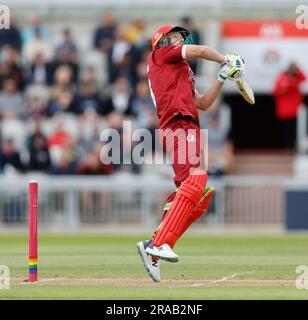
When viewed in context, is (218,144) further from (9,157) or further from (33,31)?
(33,31)

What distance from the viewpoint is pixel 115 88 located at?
1086 inches

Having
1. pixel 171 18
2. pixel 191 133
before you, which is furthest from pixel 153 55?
pixel 171 18

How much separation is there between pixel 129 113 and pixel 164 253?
14.8m

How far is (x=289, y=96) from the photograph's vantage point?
27.4m

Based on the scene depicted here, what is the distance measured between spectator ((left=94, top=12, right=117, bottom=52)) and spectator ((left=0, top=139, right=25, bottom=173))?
387cm

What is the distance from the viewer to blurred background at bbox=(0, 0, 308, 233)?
25.6m

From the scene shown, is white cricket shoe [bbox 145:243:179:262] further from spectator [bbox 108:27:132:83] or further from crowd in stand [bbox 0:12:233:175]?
spectator [bbox 108:27:132:83]

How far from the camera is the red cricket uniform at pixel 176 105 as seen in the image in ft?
42.1

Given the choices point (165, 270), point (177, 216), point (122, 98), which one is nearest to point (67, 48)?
point (122, 98)

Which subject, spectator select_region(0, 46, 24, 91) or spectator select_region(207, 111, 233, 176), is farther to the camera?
spectator select_region(0, 46, 24, 91)

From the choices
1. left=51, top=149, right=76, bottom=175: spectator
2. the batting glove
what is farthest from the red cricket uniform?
left=51, top=149, right=76, bottom=175: spectator

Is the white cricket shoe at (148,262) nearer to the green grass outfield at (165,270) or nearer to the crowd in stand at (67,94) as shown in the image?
the green grass outfield at (165,270)

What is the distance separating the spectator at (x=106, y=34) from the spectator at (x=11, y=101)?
2.48 m
